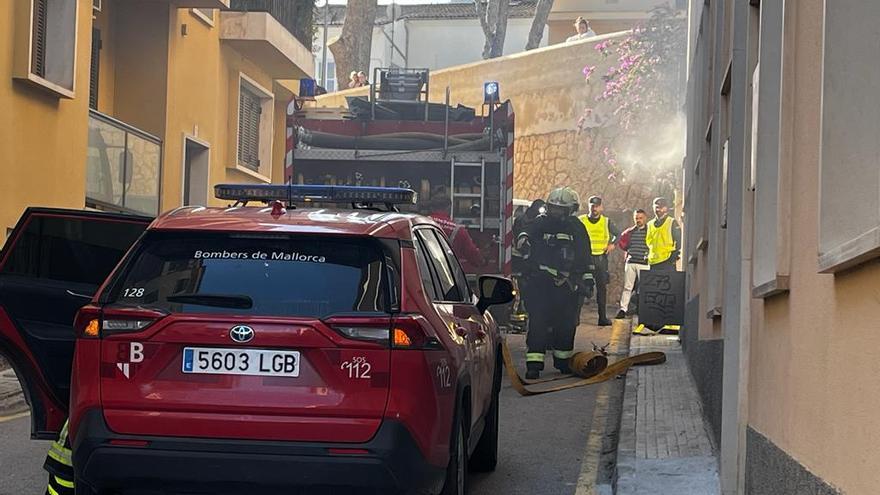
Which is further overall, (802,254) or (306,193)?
(306,193)

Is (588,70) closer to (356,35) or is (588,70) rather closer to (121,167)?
(356,35)

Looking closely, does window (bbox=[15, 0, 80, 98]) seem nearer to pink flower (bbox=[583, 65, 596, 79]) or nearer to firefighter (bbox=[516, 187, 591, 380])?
firefighter (bbox=[516, 187, 591, 380])

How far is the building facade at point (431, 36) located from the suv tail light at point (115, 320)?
1985 inches

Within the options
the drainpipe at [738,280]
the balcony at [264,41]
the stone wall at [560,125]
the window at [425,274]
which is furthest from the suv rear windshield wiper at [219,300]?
the stone wall at [560,125]

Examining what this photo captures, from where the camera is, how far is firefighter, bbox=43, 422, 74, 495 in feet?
18.1

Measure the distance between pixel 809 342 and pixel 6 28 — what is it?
10244mm

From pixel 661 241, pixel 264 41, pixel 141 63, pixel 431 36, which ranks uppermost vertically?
pixel 431 36

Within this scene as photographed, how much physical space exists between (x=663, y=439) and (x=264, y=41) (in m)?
13.5

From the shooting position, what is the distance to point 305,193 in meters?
5.99

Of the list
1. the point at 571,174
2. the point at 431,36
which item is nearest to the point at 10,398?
the point at 571,174

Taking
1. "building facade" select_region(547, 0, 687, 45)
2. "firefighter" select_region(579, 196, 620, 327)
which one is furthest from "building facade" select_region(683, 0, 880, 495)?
"building facade" select_region(547, 0, 687, 45)

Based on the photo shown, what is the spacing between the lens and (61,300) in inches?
240

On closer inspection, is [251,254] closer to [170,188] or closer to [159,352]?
[159,352]

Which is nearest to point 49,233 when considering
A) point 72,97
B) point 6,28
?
point 6,28
